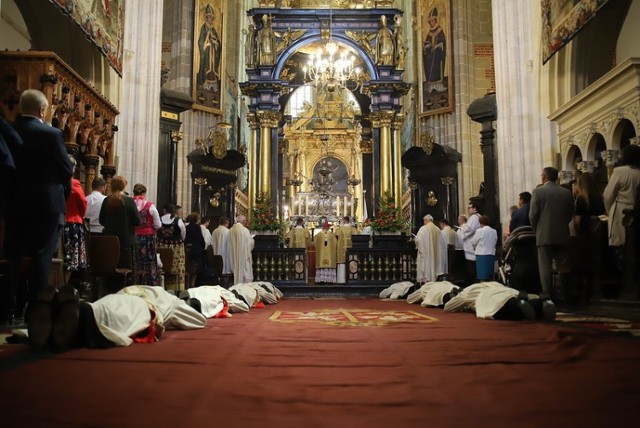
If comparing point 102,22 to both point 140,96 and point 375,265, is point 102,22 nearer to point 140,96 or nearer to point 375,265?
point 140,96

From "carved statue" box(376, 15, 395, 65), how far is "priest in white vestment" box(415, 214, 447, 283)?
695 cm

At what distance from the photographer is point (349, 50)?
1733 cm

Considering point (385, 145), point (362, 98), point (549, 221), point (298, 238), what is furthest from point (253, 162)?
point (549, 221)

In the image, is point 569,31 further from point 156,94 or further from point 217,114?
point 217,114

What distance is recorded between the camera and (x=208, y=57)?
62.2 ft

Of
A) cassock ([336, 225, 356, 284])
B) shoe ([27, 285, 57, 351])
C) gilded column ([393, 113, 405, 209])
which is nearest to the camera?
shoe ([27, 285, 57, 351])

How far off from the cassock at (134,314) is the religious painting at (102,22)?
5.15 m

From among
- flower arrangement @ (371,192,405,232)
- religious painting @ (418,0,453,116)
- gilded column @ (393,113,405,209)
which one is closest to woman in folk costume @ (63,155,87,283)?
flower arrangement @ (371,192,405,232)

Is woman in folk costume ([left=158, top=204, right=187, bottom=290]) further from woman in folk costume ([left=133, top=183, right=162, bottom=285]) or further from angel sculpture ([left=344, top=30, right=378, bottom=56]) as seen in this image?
angel sculpture ([left=344, top=30, right=378, bottom=56])

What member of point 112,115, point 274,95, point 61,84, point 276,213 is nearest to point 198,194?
point 276,213

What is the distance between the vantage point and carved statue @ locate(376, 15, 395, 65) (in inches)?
666

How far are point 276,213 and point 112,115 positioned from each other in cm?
785

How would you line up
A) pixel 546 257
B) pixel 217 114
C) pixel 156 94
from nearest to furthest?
pixel 546 257, pixel 156 94, pixel 217 114

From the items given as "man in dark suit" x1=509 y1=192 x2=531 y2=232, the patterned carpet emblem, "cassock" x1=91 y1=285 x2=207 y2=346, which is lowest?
the patterned carpet emblem
